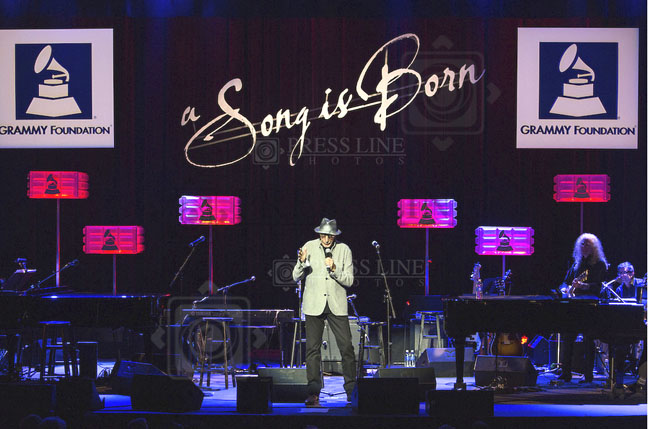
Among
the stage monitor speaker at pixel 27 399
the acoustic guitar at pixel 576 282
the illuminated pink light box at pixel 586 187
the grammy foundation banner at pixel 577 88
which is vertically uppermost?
the grammy foundation banner at pixel 577 88

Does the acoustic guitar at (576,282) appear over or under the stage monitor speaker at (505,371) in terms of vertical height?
over

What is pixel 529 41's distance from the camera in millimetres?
10531

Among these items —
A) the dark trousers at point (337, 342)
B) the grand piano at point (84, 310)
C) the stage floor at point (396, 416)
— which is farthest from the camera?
the grand piano at point (84, 310)

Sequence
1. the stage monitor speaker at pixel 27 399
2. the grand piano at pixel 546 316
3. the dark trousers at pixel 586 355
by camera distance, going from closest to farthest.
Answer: the stage monitor speaker at pixel 27 399, the grand piano at pixel 546 316, the dark trousers at pixel 586 355

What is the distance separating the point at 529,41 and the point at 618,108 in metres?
1.50

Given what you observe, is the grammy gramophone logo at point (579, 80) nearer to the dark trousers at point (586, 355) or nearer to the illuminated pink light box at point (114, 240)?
the dark trousers at point (586, 355)

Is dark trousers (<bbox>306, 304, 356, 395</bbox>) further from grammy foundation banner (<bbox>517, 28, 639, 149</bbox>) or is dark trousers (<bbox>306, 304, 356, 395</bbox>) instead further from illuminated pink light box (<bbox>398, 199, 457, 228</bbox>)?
grammy foundation banner (<bbox>517, 28, 639, 149</bbox>)

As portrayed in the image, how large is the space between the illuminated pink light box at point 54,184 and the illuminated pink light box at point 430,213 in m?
4.29

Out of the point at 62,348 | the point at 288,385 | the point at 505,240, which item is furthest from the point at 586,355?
the point at 62,348

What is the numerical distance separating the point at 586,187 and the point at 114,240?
6.10m

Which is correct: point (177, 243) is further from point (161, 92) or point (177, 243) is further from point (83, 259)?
point (161, 92)

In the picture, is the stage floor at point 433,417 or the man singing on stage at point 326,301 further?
the man singing on stage at point 326,301

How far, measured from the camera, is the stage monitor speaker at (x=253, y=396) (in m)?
6.35

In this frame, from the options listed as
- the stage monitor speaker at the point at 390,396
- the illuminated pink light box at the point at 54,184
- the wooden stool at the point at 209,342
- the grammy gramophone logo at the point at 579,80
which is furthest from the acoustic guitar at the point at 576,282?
the illuminated pink light box at the point at 54,184
